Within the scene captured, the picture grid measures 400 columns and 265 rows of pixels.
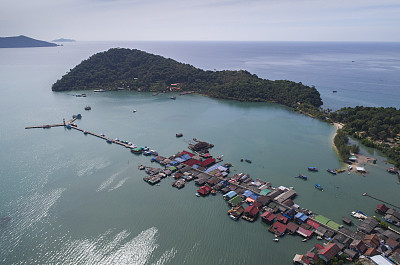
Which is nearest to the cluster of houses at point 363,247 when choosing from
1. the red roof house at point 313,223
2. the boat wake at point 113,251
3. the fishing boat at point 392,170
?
the red roof house at point 313,223

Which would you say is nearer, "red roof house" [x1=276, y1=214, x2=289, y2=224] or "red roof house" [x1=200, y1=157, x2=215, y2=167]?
"red roof house" [x1=276, y1=214, x2=289, y2=224]

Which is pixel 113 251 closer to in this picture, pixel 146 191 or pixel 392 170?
pixel 146 191

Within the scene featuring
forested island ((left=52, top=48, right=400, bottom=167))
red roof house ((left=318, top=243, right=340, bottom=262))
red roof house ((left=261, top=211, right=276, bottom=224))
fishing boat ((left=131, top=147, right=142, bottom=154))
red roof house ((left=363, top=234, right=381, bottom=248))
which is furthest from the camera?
forested island ((left=52, top=48, right=400, bottom=167))

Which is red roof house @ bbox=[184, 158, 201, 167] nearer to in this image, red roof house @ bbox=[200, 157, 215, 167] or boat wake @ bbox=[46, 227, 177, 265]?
red roof house @ bbox=[200, 157, 215, 167]

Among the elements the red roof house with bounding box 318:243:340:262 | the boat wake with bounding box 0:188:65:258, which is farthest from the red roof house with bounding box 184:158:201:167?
the red roof house with bounding box 318:243:340:262

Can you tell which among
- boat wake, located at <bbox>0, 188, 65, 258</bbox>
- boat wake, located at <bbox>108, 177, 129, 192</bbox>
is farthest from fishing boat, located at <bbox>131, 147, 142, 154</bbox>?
boat wake, located at <bbox>0, 188, 65, 258</bbox>

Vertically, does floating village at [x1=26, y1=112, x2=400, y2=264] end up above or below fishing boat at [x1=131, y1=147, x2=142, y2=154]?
below

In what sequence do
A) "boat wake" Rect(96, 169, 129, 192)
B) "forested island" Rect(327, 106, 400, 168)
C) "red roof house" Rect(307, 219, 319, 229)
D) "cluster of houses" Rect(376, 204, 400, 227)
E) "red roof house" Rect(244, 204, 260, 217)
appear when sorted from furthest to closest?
1. "forested island" Rect(327, 106, 400, 168)
2. "boat wake" Rect(96, 169, 129, 192)
3. "red roof house" Rect(244, 204, 260, 217)
4. "cluster of houses" Rect(376, 204, 400, 227)
5. "red roof house" Rect(307, 219, 319, 229)

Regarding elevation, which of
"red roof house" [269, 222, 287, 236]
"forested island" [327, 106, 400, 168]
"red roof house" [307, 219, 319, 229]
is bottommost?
"red roof house" [269, 222, 287, 236]

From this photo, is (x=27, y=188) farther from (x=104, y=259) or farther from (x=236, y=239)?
(x=236, y=239)

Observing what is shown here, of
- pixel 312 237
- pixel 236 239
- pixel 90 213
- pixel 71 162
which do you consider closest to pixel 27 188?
pixel 71 162
